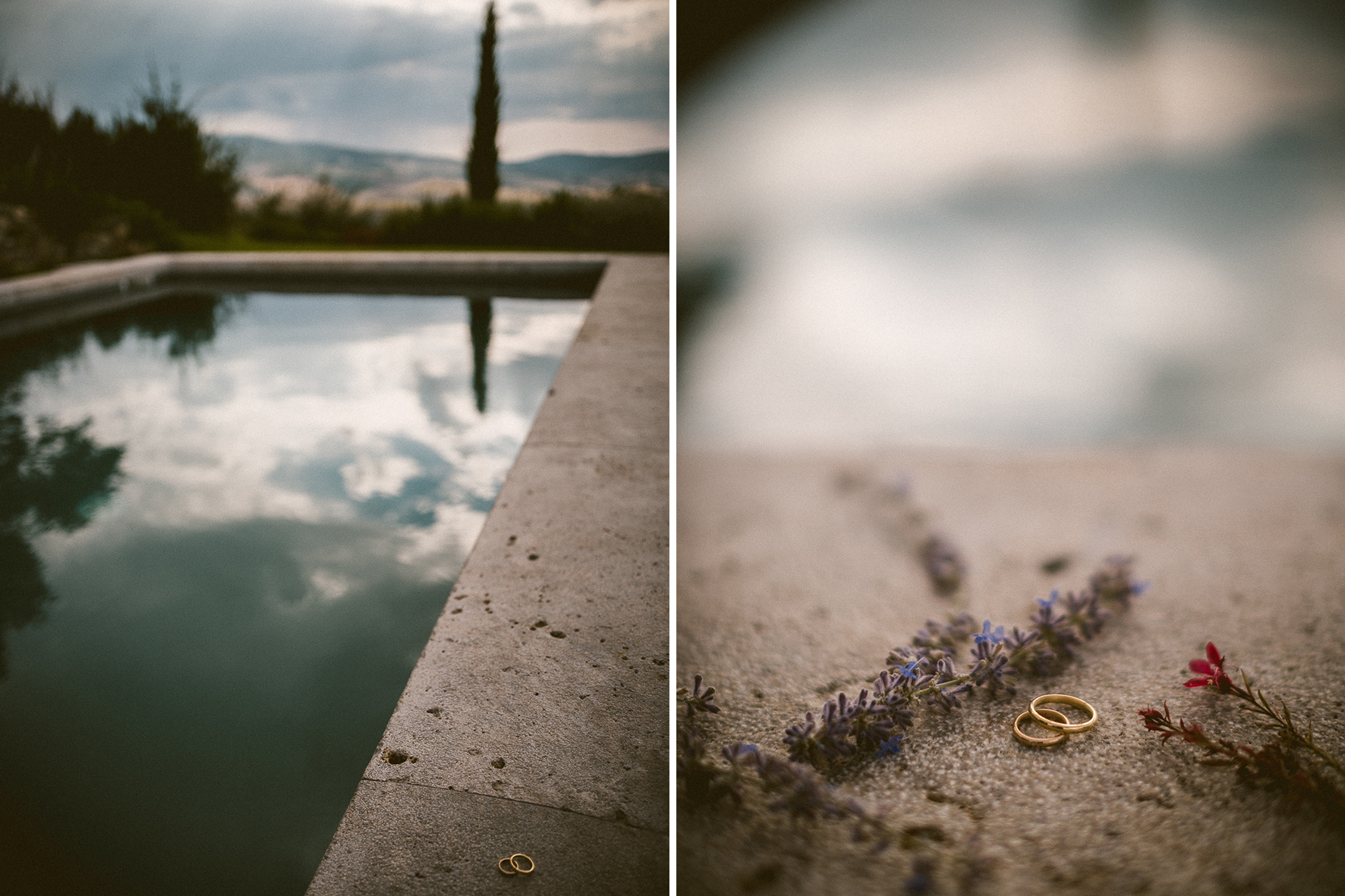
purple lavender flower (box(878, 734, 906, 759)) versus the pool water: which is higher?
purple lavender flower (box(878, 734, 906, 759))

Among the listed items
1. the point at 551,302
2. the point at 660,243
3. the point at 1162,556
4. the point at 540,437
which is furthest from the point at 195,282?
the point at 1162,556

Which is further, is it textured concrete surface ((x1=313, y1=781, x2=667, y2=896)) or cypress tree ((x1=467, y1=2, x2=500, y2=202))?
cypress tree ((x1=467, y1=2, x2=500, y2=202))

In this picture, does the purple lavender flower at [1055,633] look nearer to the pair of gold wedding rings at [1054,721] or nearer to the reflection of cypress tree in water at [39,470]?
the pair of gold wedding rings at [1054,721]

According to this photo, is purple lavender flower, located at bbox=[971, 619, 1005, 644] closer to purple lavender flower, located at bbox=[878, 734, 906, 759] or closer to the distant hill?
purple lavender flower, located at bbox=[878, 734, 906, 759]

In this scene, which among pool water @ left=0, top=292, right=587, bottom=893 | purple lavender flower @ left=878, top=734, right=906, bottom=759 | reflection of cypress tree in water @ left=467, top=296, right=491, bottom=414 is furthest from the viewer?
reflection of cypress tree in water @ left=467, top=296, right=491, bottom=414

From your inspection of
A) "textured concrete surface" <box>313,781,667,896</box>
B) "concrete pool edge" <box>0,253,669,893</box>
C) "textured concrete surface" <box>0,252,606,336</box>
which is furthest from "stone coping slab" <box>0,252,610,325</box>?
"textured concrete surface" <box>313,781,667,896</box>

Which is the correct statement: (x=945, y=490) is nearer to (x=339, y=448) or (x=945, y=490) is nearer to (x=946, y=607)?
(x=946, y=607)

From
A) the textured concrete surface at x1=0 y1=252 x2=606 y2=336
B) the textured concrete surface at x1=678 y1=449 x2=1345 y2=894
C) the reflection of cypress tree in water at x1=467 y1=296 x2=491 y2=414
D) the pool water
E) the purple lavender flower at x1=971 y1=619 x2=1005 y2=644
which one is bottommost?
the pool water
